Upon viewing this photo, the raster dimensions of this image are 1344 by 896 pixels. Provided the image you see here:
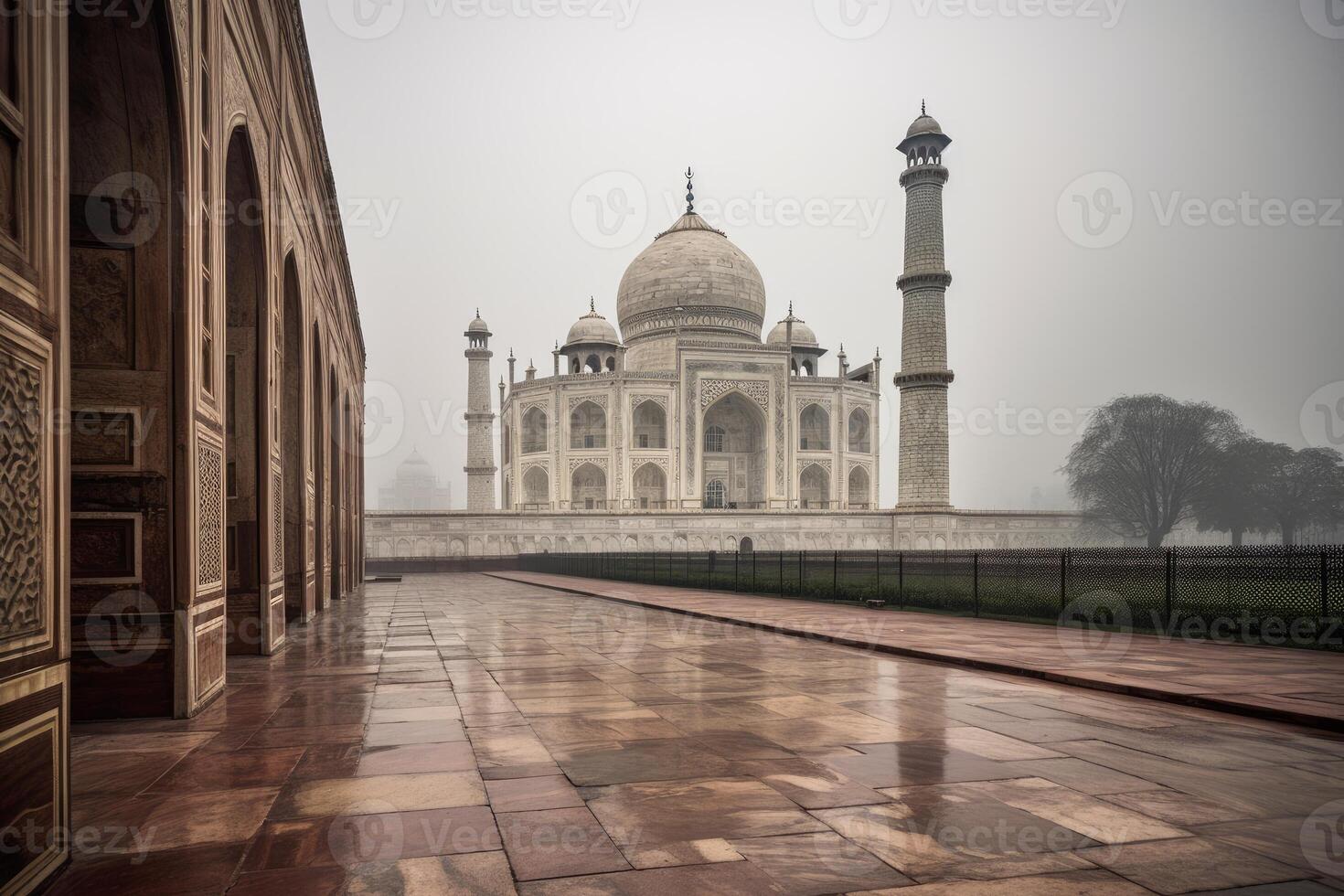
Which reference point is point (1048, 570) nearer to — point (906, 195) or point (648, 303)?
point (906, 195)

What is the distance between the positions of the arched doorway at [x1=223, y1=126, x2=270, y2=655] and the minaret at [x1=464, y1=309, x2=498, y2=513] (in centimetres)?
3620

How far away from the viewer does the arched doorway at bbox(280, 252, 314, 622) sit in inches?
380

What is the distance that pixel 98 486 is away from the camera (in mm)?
4430

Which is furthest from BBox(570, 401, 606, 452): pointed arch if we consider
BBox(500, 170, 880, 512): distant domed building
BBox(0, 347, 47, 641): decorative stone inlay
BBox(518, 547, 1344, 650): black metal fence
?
BBox(0, 347, 47, 641): decorative stone inlay

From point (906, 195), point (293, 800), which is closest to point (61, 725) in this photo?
point (293, 800)

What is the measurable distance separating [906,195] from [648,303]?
51.0ft

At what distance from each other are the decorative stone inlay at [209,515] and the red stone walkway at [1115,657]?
499 centimetres

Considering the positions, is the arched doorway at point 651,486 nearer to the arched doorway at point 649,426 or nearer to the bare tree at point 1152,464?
the arched doorway at point 649,426

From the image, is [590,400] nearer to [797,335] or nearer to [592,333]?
[592,333]

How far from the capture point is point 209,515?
520 cm

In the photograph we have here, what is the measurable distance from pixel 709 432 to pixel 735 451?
57.5 inches

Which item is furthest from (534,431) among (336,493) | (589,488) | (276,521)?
(276,521)

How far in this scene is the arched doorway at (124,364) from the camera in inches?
174

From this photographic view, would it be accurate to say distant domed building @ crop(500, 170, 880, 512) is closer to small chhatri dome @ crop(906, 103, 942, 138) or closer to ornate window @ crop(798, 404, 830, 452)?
ornate window @ crop(798, 404, 830, 452)
